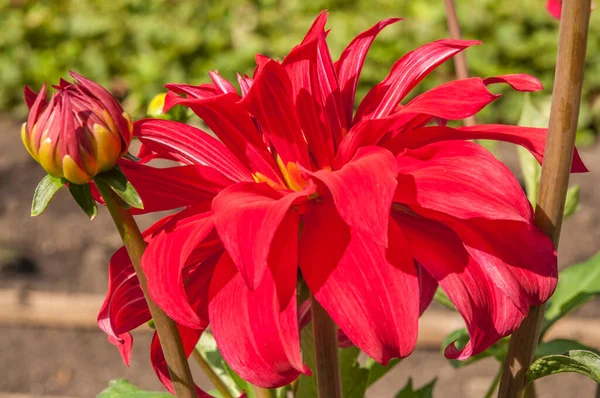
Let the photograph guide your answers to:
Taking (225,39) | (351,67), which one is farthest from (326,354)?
(225,39)

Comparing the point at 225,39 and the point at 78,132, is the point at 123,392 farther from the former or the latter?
the point at 225,39

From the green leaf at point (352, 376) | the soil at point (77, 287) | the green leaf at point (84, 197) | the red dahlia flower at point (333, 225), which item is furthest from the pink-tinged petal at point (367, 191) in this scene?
the soil at point (77, 287)

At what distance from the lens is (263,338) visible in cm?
36

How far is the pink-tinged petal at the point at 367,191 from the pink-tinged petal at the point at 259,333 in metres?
0.05

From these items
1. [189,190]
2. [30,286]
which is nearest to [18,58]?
[30,286]

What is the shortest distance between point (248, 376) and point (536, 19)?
8.77 ft

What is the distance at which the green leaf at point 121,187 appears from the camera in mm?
361

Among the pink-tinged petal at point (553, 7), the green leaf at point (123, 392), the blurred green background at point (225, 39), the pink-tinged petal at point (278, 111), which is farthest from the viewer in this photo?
the blurred green background at point (225, 39)

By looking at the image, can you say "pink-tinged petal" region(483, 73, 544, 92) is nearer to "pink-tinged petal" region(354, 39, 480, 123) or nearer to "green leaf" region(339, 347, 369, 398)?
"pink-tinged petal" region(354, 39, 480, 123)

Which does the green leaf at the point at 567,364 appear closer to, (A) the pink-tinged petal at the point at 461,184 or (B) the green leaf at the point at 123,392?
(A) the pink-tinged petal at the point at 461,184

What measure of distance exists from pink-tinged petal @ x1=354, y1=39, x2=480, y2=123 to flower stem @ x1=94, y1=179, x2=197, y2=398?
6.4 inches

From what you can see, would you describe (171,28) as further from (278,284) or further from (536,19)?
(278,284)

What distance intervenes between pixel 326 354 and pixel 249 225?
97mm

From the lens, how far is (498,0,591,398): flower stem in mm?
334
